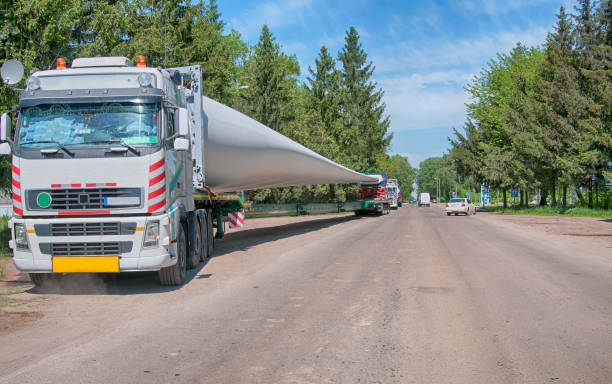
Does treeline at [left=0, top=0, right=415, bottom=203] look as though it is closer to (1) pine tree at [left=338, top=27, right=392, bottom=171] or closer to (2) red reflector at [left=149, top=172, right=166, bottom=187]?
(1) pine tree at [left=338, top=27, right=392, bottom=171]

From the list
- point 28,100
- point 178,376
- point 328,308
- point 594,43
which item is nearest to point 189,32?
point 28,100

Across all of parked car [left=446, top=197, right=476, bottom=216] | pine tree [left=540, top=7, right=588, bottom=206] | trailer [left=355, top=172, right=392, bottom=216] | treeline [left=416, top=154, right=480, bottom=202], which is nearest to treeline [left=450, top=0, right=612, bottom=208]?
pine tree [left=540, top=7, right=588, bottom=206]

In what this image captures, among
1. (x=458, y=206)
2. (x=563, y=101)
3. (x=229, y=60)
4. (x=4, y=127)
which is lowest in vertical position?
(x=458, y=206)

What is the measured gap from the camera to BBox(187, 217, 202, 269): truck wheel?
10.2 m

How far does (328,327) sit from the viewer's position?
5.85 meters

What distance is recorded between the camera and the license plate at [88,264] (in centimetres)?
748

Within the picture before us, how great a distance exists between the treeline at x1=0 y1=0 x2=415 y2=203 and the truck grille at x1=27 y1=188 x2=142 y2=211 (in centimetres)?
768

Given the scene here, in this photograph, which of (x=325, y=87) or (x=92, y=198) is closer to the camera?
(x=92, y=198)

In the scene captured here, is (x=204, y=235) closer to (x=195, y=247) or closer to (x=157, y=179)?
(x=195, y=247)

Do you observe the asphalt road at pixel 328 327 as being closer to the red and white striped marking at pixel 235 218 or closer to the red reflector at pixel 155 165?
the red reflector at pixel 155 165

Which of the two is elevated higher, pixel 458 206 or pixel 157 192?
pixel 157 192

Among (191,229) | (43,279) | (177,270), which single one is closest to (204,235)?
(191,229)

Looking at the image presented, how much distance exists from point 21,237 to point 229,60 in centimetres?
4918

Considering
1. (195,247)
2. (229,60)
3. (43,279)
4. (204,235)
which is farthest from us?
(229,60)
